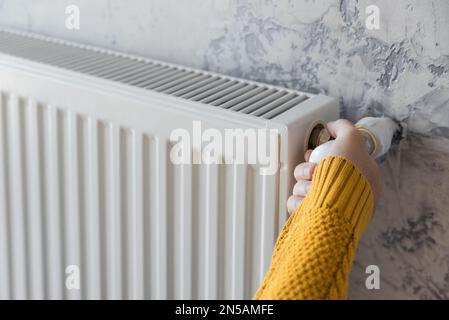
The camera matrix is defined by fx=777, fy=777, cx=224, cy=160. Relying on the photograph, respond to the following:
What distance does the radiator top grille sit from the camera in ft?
2.49

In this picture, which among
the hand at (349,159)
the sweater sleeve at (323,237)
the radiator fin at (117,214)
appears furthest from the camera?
the radiator fin at (117,214)

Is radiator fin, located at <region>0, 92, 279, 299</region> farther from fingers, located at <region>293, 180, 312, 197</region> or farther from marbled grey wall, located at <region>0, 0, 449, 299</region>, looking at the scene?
marbled grey wall, located at <region>0, 0, 449, 299</region>

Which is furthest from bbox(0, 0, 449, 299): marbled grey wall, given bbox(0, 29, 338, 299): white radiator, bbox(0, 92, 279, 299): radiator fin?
bbox(0, 92, 279, 299): radiator fin

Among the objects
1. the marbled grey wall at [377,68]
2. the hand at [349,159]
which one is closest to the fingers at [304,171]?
the hand at [349,159]

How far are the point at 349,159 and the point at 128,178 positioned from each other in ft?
0.88

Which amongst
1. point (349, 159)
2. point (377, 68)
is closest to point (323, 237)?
point (349, 159)

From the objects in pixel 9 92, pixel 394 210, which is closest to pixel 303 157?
pixel 394 210

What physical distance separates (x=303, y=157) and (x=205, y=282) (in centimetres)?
18

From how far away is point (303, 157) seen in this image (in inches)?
28.5

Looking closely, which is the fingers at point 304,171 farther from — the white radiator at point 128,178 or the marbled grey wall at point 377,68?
the marbled grey wall at point 377,68

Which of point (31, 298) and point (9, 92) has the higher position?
point (9, 92)

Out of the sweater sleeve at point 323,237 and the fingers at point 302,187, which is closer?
the sweater sleeve at point 323,237

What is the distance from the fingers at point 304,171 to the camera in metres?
0.67
